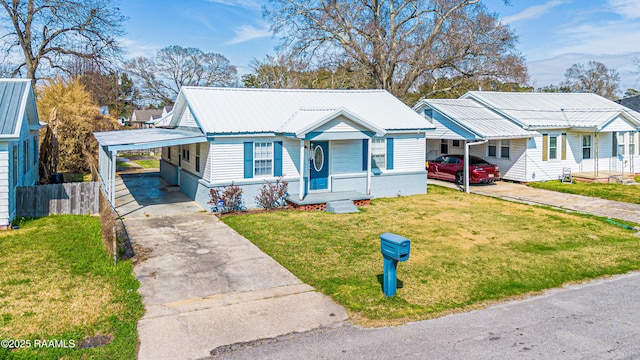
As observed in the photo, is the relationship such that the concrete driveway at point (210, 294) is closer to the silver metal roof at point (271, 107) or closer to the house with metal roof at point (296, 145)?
the house with metal roof at point (296, 145)

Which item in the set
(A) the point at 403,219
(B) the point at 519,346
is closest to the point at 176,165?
(A) the point at 403,219

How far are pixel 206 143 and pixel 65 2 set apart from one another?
20131mm

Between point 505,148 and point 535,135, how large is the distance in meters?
1.85

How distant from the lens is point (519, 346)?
661cm

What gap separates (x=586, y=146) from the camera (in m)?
26.2

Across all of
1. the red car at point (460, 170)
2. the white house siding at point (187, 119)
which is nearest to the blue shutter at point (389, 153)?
the red car at point (460, 170)

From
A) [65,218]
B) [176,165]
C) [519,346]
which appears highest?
[176,165]

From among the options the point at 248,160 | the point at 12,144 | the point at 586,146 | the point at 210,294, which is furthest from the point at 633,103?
the point at 12,144

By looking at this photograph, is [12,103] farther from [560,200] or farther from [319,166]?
[560,200]

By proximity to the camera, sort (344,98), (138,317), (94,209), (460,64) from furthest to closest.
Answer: (460,64) < (344,98) < (94,209) < (138,317)

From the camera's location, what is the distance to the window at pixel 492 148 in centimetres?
2572

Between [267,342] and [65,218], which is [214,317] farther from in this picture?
[65,218]

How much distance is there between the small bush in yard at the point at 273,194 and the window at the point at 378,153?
4.38m

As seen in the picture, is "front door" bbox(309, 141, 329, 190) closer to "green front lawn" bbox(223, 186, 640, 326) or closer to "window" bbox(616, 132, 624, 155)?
"green front lawn" bbox(223, 186, 640, 326)
